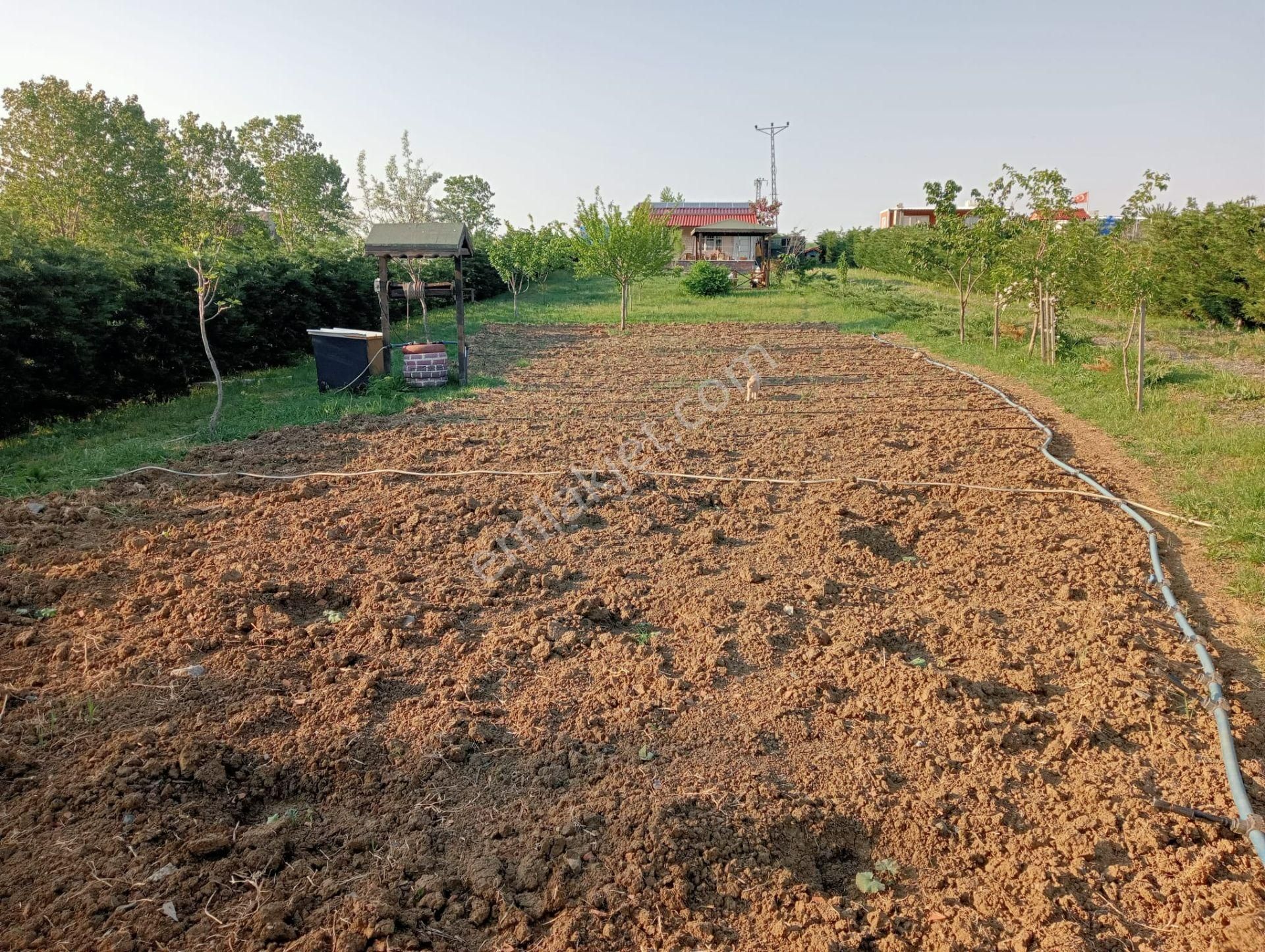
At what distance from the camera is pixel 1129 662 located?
3.75m

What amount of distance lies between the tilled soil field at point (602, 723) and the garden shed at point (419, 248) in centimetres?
477

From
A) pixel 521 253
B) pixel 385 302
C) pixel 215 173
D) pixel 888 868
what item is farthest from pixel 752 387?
pixel 215 173

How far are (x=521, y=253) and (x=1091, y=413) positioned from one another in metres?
18.7

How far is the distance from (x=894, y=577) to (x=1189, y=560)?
6.93ft

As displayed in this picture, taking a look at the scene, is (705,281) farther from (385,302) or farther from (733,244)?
(385,302)

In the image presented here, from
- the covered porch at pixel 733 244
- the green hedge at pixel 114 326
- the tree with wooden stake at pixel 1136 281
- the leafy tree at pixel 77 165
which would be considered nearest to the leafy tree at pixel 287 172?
the leafy tree at pixel 77 165

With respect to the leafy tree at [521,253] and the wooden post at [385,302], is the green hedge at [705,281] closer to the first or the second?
the leafy tree at [521,253]

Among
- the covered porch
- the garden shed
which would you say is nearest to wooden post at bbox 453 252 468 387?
the garden shed

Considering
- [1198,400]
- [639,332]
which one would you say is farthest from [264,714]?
[639,332]

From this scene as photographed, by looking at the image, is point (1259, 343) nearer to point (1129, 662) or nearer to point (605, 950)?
point (1129, 662)

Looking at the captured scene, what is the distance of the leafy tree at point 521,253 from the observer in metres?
24.2

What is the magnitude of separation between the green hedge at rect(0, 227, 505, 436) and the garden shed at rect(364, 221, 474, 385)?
7.01 feet

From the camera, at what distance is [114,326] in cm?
898

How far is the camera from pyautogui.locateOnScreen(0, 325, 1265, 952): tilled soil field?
2.33 m
